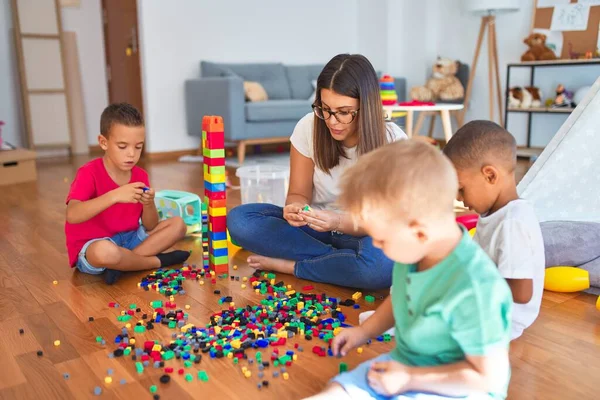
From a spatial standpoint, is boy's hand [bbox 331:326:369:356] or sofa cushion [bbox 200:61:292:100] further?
sofa cushion [bbox 200:61:292:100]

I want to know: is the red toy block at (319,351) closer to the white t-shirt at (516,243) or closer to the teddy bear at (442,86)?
the white t-shirt at (516,243)

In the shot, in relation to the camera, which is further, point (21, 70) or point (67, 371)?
point (21, 70)

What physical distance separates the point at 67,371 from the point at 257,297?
594 millimetres

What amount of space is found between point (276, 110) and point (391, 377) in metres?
4.06

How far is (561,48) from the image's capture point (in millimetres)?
A: 4652

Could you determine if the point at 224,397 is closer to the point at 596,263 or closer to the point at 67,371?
the point at 67,371

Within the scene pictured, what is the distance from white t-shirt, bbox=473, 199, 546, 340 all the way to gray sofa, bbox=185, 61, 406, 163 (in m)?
3.45

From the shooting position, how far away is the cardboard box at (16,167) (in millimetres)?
3916

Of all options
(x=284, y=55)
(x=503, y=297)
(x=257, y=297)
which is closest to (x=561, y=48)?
(x=284, y=55)

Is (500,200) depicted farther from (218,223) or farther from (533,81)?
(533,81)

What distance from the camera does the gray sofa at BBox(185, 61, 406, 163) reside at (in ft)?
14.9

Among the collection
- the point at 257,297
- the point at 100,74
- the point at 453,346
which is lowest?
the point at 257,297

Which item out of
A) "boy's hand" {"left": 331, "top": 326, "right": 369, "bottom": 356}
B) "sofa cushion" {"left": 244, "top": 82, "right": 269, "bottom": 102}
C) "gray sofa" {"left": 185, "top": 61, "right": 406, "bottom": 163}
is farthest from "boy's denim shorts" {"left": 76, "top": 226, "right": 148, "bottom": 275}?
"sofa cushion" {"left": 244, "top": 82, "right": 269, "bottom": 102}

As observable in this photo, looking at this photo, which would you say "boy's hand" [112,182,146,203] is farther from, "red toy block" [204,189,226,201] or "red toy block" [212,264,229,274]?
Answer: "red toy block" [212,264,229,274]
